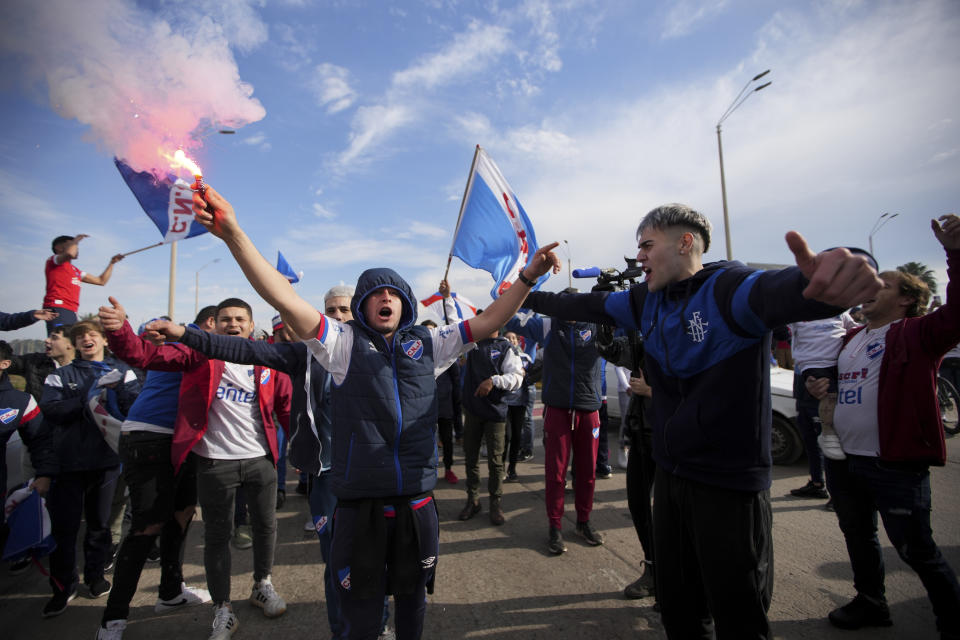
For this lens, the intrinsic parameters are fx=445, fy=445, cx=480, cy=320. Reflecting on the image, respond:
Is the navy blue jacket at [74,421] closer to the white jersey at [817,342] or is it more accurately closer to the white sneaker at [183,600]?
the white sneaker at [183,600]

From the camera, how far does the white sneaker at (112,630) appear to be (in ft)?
9.11

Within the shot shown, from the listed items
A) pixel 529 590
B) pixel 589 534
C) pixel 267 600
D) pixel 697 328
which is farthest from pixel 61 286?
pixel 697 328

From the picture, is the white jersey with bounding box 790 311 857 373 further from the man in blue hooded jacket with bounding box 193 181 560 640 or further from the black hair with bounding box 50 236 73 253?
the black hair with bounding box 50 236 73 253

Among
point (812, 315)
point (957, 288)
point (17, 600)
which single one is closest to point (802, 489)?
point (957, 288)

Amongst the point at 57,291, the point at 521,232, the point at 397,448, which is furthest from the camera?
the point at 57,291

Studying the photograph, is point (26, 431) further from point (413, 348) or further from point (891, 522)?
point (891, 522)

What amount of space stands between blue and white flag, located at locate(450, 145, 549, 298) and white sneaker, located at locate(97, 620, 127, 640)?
3457 mm

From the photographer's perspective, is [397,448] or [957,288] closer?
[957,288]

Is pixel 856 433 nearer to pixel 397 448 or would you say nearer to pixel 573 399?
pixel 573 399

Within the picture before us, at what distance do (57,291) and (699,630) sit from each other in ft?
24.7

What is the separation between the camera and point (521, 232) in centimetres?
407

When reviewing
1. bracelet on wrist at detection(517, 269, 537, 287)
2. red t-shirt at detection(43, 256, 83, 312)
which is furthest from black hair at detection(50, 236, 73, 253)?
bracelet on wrist at detection(517, 269, 537, 287)

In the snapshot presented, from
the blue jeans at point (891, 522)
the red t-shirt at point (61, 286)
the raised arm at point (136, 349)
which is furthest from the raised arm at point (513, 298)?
the red t-shirt at point (61, 286)

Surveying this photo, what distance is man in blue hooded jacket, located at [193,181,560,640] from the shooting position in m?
2.05
